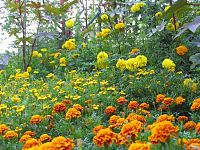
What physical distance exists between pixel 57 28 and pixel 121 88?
3.08 meters

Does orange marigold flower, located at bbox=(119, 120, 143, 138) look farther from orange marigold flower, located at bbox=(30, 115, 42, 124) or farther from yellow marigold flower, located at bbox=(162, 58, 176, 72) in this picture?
yellow marigold flower, located at bbox=(162, 58, 176, 72)

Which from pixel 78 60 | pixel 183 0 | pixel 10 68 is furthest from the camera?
pixel 10 68

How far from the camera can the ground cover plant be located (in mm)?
1585

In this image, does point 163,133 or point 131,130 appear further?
point 131,130

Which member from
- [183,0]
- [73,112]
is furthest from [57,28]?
[183,0]

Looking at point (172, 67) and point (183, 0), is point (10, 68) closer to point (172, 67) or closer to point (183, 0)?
point (172, 67)

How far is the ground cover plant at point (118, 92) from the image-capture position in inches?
62.4

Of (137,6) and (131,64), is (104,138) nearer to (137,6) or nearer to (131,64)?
(131,64)

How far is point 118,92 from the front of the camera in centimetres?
272

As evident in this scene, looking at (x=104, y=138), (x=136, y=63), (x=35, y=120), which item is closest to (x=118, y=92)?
(x=136, y=63)

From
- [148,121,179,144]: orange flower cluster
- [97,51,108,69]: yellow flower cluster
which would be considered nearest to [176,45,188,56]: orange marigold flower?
[97,51,108,69]: yellow flower cluster

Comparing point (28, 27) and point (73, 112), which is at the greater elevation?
point (28, 27)

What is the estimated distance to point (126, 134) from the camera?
1.47 meters

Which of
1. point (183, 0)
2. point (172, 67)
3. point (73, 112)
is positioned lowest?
point (73, 112)
